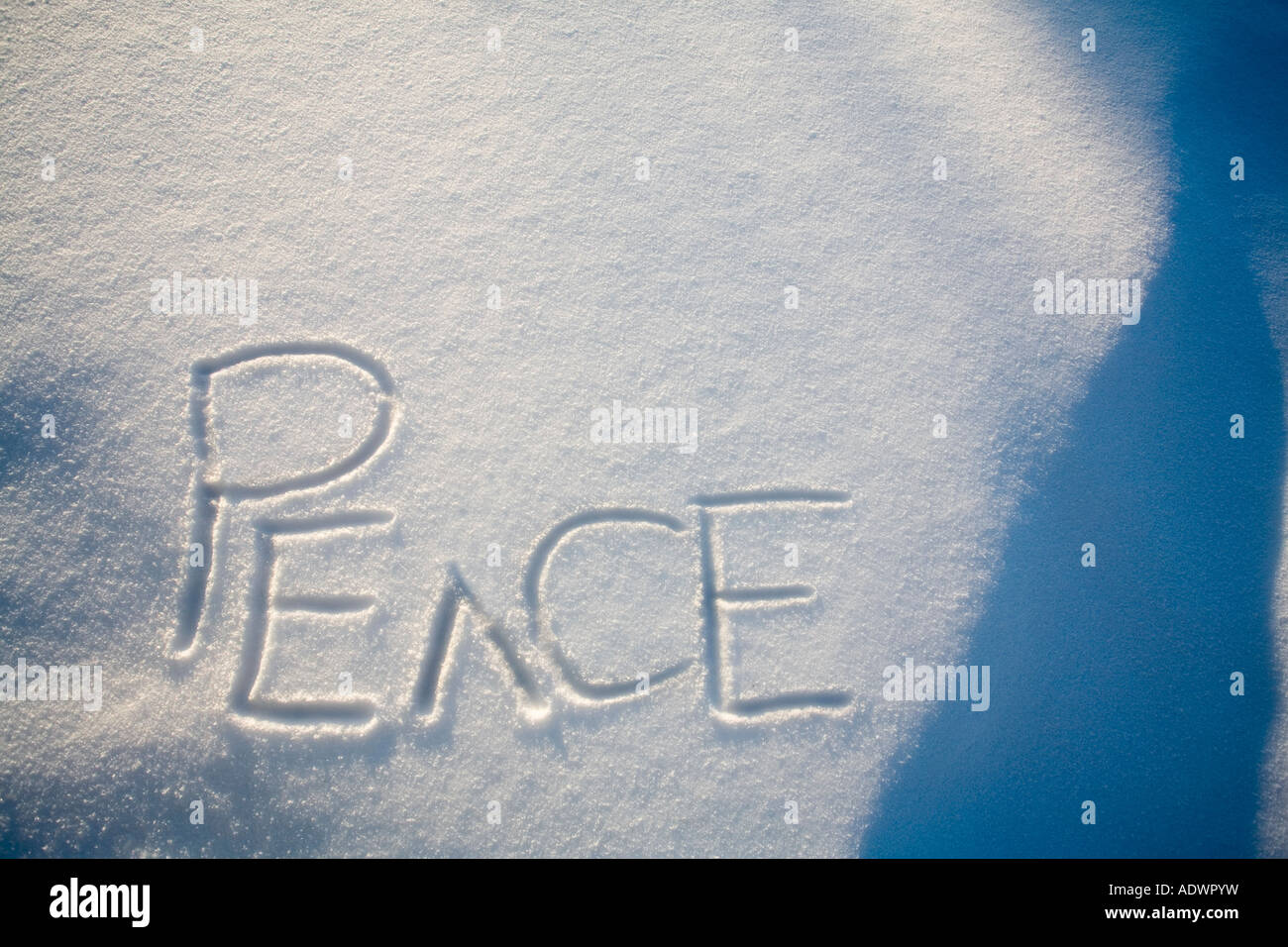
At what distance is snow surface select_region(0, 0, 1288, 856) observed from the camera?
7.35 feet

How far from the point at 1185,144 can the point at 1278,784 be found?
7.96 ft

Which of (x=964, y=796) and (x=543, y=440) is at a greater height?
(x=543, y=440)

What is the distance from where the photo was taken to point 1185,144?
2801 millimetres

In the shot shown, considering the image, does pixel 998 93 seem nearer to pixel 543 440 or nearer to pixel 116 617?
pixel 543 440

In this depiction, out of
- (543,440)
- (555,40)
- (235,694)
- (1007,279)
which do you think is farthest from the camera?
(555,40)

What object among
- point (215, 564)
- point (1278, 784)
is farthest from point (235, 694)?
point (1278, 784)

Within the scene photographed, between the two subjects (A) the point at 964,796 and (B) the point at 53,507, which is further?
(B) the point at 53,507

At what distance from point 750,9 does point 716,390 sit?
1692 mm

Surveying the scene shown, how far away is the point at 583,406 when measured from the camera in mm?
2484

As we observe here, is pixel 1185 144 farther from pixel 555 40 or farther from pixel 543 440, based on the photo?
pixel 543 440

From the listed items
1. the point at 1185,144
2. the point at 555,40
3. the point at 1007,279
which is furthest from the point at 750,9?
the point at 1185,144

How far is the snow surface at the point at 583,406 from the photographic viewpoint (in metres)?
2.24
